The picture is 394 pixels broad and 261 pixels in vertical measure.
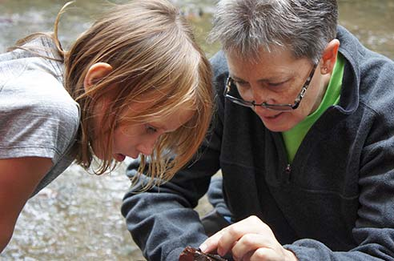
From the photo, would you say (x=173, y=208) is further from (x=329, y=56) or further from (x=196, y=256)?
(x=329, y=56)

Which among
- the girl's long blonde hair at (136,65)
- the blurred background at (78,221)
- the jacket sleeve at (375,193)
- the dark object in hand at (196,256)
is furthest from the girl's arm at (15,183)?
the jacket sleeve at (375,193)

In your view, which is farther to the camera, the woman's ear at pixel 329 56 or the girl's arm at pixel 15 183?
the woman's ear at pixel 329 56

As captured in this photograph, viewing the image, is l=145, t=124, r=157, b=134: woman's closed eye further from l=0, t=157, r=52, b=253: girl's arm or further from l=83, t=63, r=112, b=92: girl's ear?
l=0, t=157, r=52, b=253: girl's arm

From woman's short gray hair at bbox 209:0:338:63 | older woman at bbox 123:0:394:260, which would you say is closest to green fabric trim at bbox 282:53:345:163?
older woman at bbox 123:0:394:260

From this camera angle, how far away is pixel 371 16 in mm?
5547

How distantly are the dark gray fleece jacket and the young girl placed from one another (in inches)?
10.4

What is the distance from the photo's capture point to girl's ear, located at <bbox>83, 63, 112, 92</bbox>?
172 cm

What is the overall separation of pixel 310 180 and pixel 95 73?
0.68 m

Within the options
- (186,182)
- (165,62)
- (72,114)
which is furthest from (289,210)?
(72,114)

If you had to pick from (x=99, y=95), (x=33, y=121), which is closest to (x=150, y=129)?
(x=99, y=95)

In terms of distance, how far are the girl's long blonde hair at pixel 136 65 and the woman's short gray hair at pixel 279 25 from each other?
0.11 m

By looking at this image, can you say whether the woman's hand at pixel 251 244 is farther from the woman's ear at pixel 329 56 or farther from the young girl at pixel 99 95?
the woman's ear at pixel 329 56

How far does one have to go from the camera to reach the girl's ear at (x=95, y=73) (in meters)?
1.72

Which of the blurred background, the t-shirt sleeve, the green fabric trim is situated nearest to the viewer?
the t-shirt sleeve
